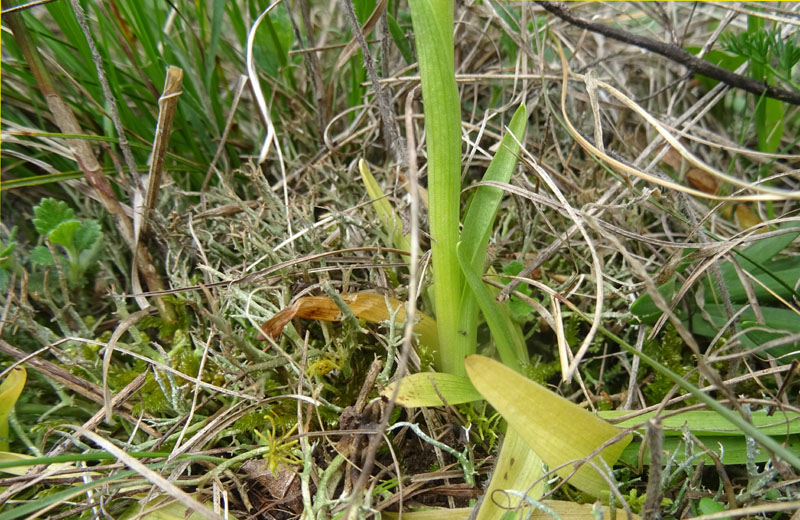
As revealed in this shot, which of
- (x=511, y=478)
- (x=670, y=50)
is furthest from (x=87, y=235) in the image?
(x=670, y=50)

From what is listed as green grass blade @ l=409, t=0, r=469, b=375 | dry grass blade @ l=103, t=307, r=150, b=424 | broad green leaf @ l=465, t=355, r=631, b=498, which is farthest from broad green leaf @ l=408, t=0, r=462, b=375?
dry grass blade @ l=103, t=307, r=150, b=424

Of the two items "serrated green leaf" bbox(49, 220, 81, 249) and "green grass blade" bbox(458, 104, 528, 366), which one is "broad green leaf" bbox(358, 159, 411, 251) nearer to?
"green grass blade" bbox(458, 104, 528, 366)

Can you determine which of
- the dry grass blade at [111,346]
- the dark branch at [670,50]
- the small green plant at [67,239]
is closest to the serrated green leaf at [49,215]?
the small green plant at [67,239]

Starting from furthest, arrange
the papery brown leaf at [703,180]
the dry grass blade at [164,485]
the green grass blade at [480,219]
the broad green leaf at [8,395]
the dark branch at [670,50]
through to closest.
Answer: the papery brown leaf at [703,180] < the dark branch at [670,50] < the broad green leaf at [8,395] < the green grass blade at [480,219] < the dry grass blade at [164,485]

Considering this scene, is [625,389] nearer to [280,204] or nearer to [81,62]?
[280,204]

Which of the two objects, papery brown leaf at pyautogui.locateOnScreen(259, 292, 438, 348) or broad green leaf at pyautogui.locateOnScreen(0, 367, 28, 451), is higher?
papery brown leaf at pyautogui.locateOnScreen(259, 292, 438, 348)

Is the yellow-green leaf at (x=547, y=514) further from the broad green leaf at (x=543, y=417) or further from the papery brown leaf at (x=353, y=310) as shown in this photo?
the papery brown leaf at (x=353, y=310)
